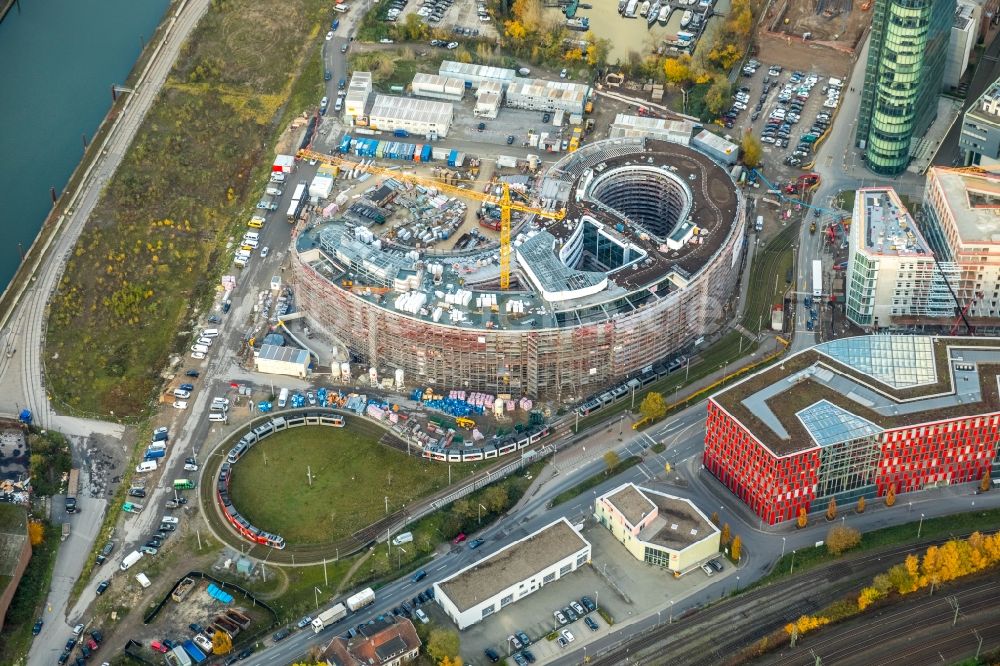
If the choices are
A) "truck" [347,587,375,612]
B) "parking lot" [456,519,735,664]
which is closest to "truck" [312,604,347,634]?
"truck" [347,587,375,612]

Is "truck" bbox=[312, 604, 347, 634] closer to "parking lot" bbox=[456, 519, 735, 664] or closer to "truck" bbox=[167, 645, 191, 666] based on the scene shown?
"parking lot" bbox=[456, 519, 735, 664]

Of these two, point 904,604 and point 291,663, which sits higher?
point 904,604

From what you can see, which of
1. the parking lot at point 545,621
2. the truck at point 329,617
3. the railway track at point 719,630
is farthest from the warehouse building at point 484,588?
the railway track at point 719,630

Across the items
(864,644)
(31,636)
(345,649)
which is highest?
(864,644)

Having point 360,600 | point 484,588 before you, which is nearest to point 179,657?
point 360,600

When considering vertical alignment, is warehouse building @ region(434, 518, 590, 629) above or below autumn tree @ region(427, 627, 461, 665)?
above

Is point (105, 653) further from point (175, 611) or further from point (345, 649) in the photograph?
point (345, 649)

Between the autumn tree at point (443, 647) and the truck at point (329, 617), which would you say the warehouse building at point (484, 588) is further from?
the truck at point (329, 617)

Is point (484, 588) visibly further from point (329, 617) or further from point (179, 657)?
point (179, 657)

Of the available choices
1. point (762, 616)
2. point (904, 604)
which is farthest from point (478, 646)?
point (904, 604)
